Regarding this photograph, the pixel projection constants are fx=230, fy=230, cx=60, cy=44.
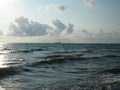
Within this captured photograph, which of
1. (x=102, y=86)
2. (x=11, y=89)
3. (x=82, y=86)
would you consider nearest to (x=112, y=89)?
(x=102, y=86)

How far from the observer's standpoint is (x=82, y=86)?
1370cm

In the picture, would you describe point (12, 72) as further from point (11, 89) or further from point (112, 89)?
point (112, 89)

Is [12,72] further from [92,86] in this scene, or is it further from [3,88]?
[92,86]

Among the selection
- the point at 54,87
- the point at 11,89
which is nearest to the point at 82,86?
the point at 54,87

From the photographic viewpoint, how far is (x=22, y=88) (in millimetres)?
12875

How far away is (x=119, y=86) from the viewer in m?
13.6

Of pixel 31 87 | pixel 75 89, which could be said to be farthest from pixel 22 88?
pixel 75 89

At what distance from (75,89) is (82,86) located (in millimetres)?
982

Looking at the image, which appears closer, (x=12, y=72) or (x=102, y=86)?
(x=102, y=86)

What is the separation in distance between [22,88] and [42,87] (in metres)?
1.15

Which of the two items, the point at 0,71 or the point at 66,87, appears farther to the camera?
the point at 0,71

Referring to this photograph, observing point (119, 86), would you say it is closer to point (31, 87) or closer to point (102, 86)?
point (102, 86)

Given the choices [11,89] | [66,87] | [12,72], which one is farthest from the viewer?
[12,72]

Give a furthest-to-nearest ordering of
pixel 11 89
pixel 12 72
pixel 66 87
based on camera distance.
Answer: pixel 12 72
pixel 66 87
pixel 11 89
